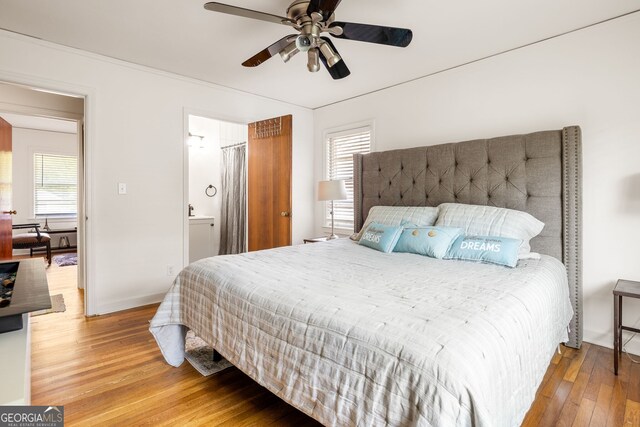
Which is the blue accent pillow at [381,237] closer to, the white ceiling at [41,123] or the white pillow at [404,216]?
the white pillow at [404,216]

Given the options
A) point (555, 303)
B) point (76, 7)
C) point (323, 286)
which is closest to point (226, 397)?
point (323, 286)

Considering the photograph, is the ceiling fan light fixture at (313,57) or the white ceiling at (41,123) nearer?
the ceiling fan light fixture at (313,57)

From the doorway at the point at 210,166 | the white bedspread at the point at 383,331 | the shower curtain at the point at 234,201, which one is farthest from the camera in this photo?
the doorway at the point at 210,166

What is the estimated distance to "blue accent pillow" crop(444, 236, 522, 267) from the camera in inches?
81.3

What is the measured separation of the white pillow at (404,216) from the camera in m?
2.84

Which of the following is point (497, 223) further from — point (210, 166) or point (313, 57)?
point (210, 166)

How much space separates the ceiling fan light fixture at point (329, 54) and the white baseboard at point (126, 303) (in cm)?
291

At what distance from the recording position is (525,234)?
2381 mm

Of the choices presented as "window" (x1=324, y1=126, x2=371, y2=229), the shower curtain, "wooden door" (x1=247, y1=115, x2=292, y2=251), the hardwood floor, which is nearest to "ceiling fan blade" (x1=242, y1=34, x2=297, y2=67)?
"wooden door" (x1=247, y1=115, x2=292, y2=251)

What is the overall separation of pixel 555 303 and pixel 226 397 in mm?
1950

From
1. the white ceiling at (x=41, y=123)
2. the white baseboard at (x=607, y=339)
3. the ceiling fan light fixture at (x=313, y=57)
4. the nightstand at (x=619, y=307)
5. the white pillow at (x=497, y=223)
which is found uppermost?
the white ceiling at (x=41, y=123)

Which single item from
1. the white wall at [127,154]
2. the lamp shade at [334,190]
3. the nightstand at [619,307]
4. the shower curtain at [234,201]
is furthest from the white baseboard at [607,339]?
the shower curtain at [234,201]

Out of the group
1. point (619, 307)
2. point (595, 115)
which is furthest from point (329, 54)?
point (619, 307)

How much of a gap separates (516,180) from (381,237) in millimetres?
1177
